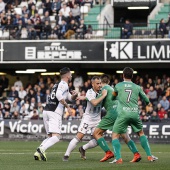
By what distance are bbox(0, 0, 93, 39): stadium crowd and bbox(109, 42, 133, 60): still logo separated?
5.22 feet

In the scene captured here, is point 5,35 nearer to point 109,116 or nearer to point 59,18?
point 59,18

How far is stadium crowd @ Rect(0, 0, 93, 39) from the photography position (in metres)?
35.2

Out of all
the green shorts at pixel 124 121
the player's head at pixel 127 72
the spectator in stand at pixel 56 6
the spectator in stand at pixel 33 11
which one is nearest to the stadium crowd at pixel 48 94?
the spectator in stand at pixel 33 11

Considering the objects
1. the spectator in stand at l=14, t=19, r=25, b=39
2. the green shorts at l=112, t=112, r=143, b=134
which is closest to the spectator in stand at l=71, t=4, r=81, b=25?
the spectator in stand at l=14, t=19, r=25, b=39

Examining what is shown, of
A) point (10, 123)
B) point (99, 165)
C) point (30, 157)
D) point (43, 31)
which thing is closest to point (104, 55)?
point (43, 31)

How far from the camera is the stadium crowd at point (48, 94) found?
3136 centimetres

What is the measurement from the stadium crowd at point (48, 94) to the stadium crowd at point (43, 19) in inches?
94.6

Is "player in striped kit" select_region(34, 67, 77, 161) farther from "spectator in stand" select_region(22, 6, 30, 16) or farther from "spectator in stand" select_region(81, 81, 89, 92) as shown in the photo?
"spectator in stand" select_region(22, 6, 30, 16)

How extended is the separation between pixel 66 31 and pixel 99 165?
803 inches

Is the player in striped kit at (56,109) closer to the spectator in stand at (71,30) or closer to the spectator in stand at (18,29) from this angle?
the spectator in stand at (71,30)

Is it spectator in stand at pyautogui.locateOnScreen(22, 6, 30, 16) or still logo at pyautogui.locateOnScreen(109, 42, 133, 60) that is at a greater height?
spectator in stand at pyautogui.locateOnScreen(22, 6, 30, 16)

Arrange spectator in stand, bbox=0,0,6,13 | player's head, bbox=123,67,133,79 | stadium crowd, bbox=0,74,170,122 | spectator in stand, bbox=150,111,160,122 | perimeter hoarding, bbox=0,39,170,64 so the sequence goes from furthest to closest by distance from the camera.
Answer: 1. spectator in stand, bbox=0,0,6,13
2. perimeter hoarding, bbox=0,39,170,64
3. stadium crowd, bbox=0,74,170,122
4. spectator in stand, bbox=150,111,160,122
5. player's head, bbox=123,67,133,79

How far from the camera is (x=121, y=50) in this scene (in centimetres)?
3384

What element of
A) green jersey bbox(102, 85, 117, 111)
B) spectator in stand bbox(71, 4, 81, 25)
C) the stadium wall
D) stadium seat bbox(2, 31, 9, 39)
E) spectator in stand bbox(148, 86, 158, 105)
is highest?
spectator in stand bbox(71, 4, 81, 25)
